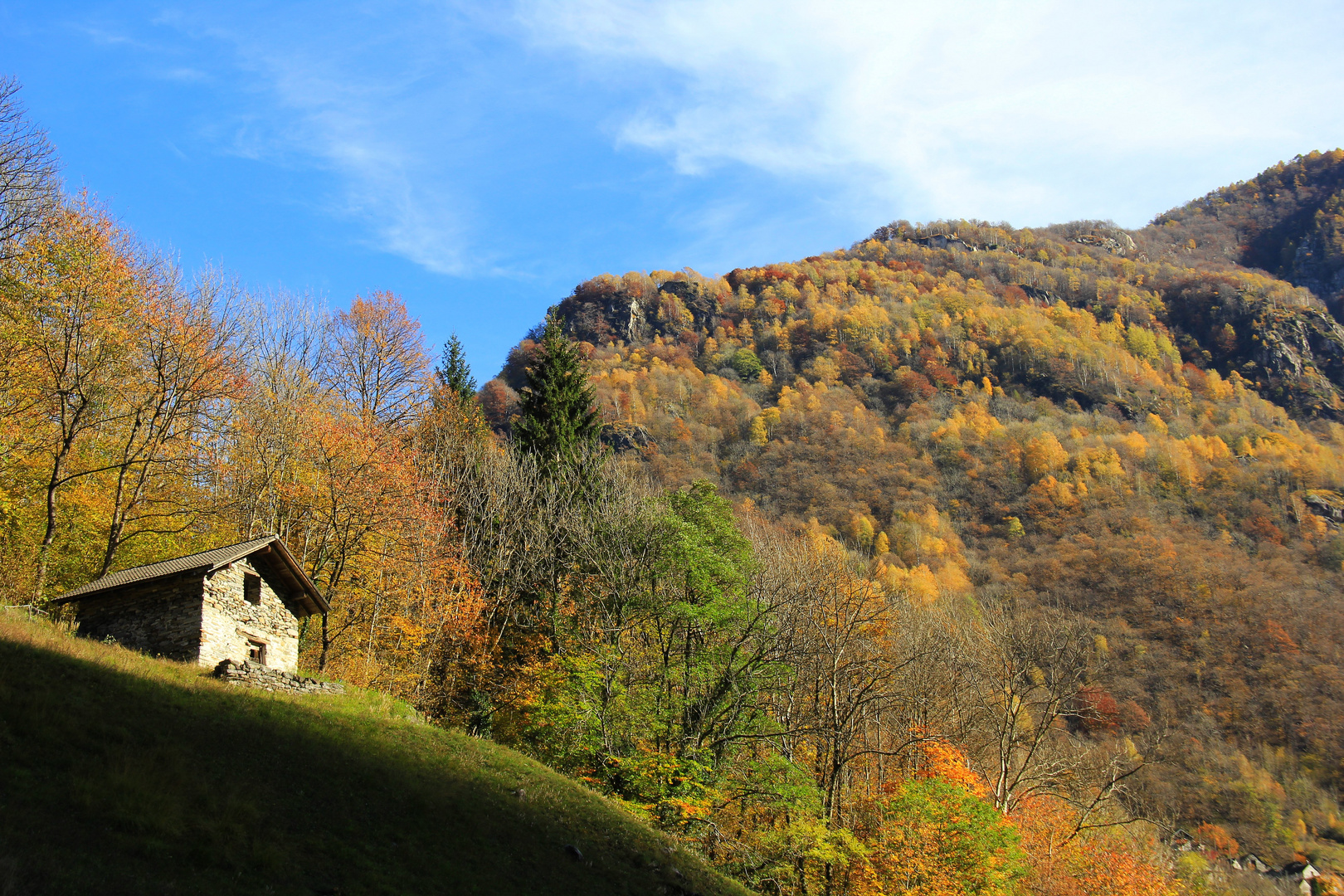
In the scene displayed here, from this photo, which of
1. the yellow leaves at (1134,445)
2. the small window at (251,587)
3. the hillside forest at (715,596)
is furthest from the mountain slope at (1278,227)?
the small window at (251,587)

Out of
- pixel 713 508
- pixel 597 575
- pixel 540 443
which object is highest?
pixel 540 443

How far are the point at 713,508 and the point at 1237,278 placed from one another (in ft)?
494

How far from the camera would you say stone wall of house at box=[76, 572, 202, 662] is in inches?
790

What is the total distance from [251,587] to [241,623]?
114 cm

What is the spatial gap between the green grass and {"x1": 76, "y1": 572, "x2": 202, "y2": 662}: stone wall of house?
1.36 m

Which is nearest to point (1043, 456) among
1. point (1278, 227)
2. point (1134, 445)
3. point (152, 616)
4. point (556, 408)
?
point (1134, 445)

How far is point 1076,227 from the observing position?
17850 centimetres

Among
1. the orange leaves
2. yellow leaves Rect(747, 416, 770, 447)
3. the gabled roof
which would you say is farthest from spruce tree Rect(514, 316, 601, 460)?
yellow leaves Rect(747, 416, 770, 447)

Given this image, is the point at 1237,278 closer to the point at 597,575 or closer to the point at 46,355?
the point at 597,575

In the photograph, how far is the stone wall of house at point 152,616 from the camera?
2008 centimetres

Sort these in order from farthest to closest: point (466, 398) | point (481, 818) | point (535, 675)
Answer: point (466, 398) < point (535, 675) < point (481, 818)

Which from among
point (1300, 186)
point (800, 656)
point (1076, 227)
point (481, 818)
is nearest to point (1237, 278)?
point (1076, 227)

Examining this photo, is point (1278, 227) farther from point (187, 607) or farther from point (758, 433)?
point (187, 607)

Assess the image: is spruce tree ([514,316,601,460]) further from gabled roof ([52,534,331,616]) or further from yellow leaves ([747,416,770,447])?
Answer: yellow leaves ([747,416,770,447])
